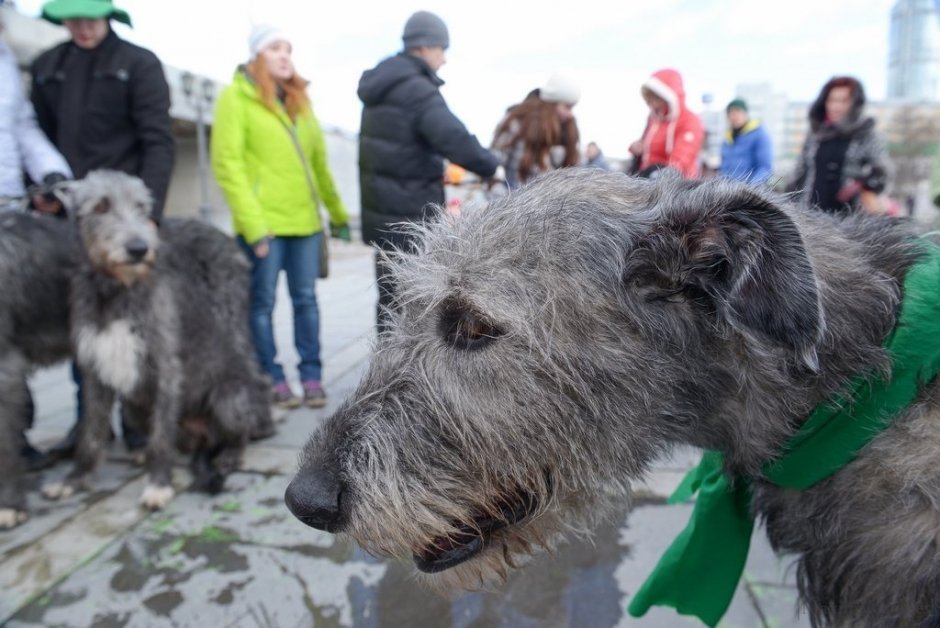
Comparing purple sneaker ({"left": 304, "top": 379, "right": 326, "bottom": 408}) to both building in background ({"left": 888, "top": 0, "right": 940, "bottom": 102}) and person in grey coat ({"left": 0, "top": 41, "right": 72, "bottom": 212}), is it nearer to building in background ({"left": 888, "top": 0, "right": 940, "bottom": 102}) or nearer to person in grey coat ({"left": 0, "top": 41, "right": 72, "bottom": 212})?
person in grey coat ({"left": 0, "top": 41, "right": 72, "bottom": 212})

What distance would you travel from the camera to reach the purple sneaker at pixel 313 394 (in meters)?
5.51

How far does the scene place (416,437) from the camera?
1.75 m

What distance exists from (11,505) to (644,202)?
3.88 m

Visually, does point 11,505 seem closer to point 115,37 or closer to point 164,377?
point 164,377

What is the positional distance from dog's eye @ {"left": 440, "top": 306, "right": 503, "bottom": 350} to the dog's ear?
491mm

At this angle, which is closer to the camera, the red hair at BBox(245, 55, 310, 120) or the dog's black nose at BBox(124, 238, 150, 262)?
the dog's black nose at BBox(124, 238, 150, 262)

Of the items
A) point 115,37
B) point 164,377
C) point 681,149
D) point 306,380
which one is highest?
point 115,37

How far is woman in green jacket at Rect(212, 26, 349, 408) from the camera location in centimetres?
502

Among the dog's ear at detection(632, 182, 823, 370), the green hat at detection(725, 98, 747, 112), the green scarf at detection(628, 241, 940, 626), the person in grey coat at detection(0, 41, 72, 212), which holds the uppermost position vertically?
the green hat at detection(725, 98, 747, 112)

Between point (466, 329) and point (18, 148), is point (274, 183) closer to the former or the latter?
point (18, 148)

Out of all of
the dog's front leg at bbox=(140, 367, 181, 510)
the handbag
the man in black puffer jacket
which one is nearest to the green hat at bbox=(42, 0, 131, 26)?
the handbag

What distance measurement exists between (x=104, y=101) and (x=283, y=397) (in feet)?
8.88

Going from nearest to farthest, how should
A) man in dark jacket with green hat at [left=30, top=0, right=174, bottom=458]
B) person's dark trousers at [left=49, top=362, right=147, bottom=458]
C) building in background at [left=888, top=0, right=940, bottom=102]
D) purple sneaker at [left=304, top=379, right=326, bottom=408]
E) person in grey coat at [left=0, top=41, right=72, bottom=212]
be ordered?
person in grey coat at [left=0, top=41, right=72, bottom=212] < man in dark jacket with green hat at [left=30, top=0, right=174, bottom=458] < person's dark trousers at [left=49, top=362, right=147, bottom=458] < purple sneaker at [left=304, top=379, right=326, bottom=408] < building in background at [left=888, top=0, right=940, bottom=102]

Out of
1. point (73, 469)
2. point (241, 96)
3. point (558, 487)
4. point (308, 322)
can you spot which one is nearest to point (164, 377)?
point (73, 469)
